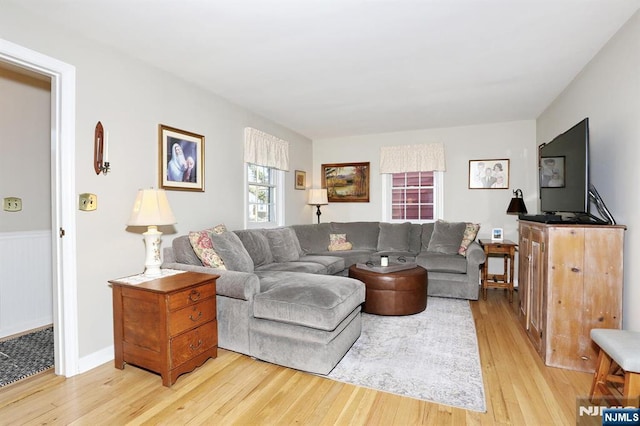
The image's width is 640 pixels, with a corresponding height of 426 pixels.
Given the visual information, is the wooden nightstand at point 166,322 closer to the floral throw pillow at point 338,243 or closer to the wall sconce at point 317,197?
the floral throw pillow at point 338,243

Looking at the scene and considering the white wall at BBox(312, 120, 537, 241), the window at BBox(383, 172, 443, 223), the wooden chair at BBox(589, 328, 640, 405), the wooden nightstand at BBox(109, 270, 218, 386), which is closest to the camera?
the wooden chair at BBox(589, 328, 640, 405)

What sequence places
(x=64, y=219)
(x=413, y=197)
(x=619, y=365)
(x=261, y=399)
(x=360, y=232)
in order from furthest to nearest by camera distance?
(x=413, y=197) < (x=360, y=232) < (x=64, y=219) < (x=261, y=399) < (x=619, y=365)

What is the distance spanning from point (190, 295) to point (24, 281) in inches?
86.4

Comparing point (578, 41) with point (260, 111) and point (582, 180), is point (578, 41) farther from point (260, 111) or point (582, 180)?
point (260, 111)

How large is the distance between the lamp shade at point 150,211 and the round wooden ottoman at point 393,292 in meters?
2.13

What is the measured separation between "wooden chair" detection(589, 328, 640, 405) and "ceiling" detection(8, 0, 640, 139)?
2016mm

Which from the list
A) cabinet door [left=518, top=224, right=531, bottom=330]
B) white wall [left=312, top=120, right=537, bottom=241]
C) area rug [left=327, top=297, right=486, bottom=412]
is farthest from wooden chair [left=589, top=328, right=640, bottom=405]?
white wall [left=312, top=120, right=537, bottom=241]

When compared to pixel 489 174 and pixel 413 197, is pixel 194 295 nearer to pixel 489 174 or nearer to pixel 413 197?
pixel 413 197

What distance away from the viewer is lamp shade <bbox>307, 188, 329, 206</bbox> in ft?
18.6

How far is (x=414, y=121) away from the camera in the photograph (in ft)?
16.0

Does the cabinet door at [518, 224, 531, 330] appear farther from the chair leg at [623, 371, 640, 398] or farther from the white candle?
the white candle

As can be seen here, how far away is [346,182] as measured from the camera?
5.97m

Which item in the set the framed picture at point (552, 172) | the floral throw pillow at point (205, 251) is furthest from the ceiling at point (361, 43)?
the floral throw pillow at point (205, 251)

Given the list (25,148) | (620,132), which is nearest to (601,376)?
(620,132)
